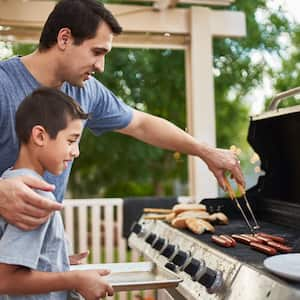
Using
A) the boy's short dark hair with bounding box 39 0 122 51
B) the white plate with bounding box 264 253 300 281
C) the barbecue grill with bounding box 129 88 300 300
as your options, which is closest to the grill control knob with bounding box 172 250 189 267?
the barbecue grill with bounding box 129 88 300 300

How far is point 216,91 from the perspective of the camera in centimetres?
550

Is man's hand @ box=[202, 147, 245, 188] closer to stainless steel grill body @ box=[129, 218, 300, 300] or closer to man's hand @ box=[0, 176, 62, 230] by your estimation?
stainless steel grill body @ box=[129, 218, 300, 300]

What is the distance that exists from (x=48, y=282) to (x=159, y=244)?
0.83 metres

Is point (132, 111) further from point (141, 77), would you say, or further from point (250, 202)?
point (141, 77)

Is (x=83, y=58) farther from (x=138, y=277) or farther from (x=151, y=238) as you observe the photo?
(x=151, y=238)

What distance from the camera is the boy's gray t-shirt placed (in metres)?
1.08

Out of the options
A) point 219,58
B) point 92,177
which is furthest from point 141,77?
point 92,177

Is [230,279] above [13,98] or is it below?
below

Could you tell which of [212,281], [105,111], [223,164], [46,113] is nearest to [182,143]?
[223,164]

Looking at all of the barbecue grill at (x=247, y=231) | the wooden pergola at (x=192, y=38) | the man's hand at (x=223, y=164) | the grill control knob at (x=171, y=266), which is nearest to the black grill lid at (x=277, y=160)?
the barbecue grill at (x=247, y=231)

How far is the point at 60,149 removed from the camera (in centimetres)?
115

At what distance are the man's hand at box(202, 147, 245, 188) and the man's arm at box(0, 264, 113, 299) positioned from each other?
845 millimetres

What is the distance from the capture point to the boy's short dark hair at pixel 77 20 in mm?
1478

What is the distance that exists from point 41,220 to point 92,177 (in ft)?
20.8
